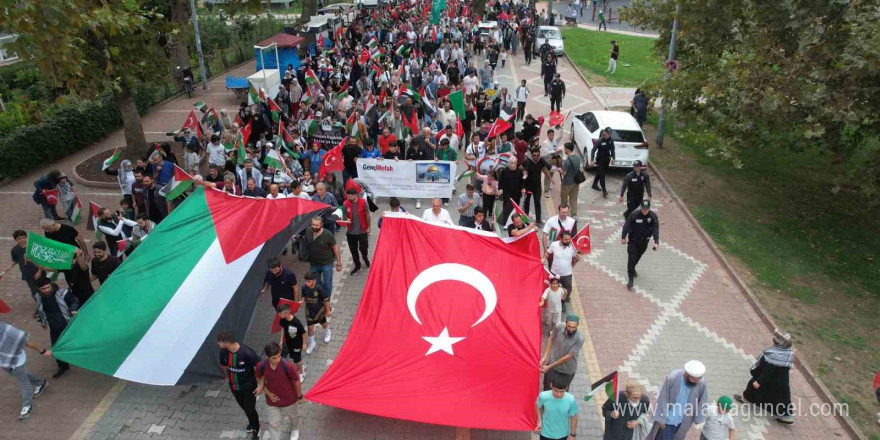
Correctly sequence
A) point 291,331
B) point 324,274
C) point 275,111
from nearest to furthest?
1. point 291,331
2. point 324,274
3. point 275,111

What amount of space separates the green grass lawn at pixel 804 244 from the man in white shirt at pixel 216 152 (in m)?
11.3

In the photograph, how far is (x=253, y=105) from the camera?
59.9 ft

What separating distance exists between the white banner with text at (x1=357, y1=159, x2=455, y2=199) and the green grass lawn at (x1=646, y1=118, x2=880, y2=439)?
245 inches

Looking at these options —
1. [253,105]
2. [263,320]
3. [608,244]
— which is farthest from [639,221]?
[253,105]

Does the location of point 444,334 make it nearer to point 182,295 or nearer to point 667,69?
point 182,295

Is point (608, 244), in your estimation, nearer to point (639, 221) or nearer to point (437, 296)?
point (639, 221)

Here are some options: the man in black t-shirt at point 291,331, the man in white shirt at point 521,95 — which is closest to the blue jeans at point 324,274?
the man in black t-shirt at point 291,331

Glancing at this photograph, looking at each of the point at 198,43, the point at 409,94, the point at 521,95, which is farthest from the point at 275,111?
the point at 198,43

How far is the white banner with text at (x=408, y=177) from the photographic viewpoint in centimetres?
1361

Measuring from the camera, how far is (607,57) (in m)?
32.5

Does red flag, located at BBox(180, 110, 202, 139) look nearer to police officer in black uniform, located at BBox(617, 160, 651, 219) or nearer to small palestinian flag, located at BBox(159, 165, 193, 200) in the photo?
small palestinian flag, located at BBox(159, 165, 193, 200)

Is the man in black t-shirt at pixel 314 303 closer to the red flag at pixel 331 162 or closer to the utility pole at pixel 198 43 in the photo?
the red flag at pixel 331 162

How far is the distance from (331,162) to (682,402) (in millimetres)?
8787

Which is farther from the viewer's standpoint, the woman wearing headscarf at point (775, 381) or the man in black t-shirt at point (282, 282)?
the man in black t-shirt at point (282, 282)
